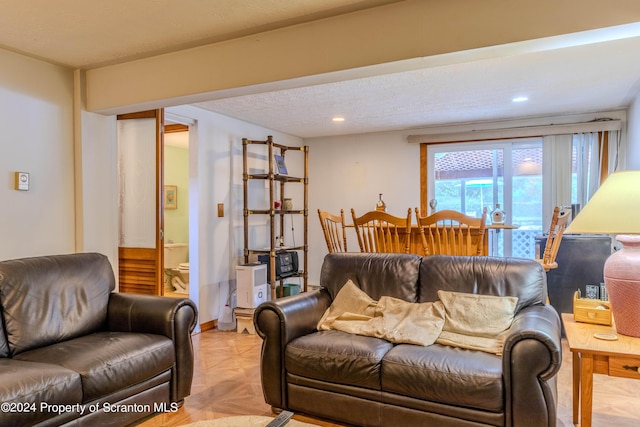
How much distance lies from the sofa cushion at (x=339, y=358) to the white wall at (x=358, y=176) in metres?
3.38

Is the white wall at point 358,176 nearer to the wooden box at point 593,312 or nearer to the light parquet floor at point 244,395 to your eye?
the light parquet floor at point 244,395

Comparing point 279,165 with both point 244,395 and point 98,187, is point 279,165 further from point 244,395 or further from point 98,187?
point 244,395

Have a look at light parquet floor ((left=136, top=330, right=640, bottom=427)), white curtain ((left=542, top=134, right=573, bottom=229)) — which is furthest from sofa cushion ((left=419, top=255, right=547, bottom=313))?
white curtain ((left=542, top=134, right=573, bottom=229))

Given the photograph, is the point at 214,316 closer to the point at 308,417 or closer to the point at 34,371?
the point at 308,417

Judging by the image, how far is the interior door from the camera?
3.59 meters

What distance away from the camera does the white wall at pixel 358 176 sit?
18.2ft

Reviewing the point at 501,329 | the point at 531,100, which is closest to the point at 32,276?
the point at 501,329

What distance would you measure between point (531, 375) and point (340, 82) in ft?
7.97

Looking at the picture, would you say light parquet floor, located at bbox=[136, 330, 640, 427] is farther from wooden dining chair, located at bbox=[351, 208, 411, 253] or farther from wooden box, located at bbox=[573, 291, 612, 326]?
wooden dining chair, located at bbox=[351, 208, 411, 253]

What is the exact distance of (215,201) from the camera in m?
4.52

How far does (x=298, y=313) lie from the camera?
2.59m

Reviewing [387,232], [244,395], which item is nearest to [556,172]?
[387,232]

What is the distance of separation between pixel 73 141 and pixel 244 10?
1.86m

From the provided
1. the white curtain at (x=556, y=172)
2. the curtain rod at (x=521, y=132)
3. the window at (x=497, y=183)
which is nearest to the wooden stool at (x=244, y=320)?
the window at (x=497, y=183)
